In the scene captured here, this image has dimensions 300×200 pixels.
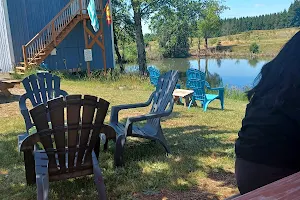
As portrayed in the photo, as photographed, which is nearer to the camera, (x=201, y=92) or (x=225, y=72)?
(x=201, y=92)

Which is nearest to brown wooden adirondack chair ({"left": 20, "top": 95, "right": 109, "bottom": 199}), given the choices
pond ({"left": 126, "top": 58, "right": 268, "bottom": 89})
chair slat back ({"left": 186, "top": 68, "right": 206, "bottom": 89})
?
chair slat back ({"left": 186, "top": 68, "right": 206, "bottom": 89})

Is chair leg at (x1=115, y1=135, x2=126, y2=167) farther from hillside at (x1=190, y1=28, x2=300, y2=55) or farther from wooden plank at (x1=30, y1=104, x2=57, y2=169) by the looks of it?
hillside at (x1=190, y1=28, x2=300, y2=55)

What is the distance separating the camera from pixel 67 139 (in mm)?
2734

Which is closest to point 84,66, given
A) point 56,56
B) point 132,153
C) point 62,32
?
point 56,56

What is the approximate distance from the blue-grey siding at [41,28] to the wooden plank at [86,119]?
12.9 m

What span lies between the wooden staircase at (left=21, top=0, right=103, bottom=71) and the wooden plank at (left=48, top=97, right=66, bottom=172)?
11.3 metres

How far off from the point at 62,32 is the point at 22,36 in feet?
6.39

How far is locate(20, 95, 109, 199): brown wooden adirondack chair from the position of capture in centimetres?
257

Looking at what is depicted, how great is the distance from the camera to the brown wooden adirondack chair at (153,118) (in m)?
3.57

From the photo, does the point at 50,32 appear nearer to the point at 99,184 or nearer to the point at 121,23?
the point at 121,23

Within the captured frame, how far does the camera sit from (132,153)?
391 centimetres

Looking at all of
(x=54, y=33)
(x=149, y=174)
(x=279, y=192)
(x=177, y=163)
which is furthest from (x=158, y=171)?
(x=54, y=33)

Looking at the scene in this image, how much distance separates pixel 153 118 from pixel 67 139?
130cm

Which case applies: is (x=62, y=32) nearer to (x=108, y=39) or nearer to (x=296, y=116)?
(x=108, y=39)
